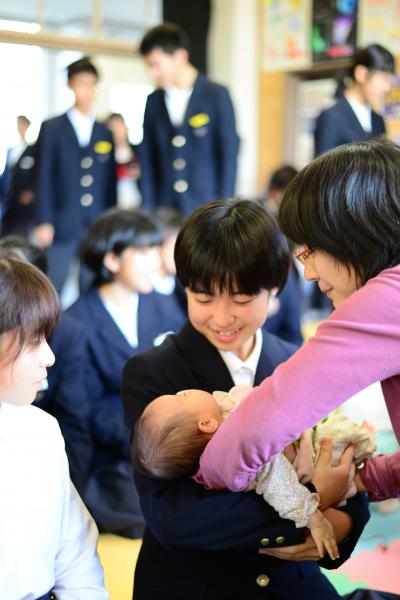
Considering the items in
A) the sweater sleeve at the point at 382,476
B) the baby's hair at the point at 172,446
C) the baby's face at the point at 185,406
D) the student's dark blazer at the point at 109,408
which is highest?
the baby's face at the point at 185,406

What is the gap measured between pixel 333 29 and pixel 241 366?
236 inches

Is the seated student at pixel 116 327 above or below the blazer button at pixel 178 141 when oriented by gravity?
below

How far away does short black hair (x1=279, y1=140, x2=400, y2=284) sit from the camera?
1196mm

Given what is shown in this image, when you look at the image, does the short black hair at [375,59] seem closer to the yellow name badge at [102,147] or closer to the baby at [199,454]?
the yellow name badge at [102,147]

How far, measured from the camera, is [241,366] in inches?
65.4

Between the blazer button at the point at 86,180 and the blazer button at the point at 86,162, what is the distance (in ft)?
0.23

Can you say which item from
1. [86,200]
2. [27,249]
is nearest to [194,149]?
[86,200]

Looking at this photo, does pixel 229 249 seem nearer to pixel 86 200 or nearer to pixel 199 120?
pixel 199 120

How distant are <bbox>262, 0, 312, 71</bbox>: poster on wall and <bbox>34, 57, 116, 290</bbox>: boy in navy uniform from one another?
259 cm

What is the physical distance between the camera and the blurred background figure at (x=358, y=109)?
4715 millimetres

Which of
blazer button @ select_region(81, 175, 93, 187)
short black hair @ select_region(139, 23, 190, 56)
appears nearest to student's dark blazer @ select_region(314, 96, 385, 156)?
short black hair @ select_region(139, 23, 190, 56)

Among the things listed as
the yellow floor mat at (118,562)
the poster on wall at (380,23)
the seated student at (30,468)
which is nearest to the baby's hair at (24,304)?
the seated student at (30,468)

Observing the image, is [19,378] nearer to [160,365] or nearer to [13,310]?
[13,310]

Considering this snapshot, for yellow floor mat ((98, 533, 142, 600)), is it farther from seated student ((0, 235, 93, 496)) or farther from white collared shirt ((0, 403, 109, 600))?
white collared shirt ((0, 403, 109, 600))
